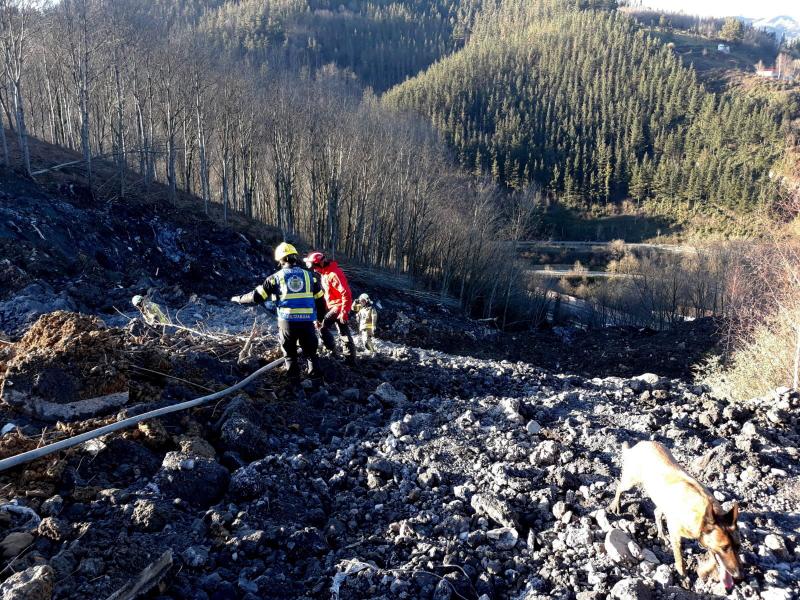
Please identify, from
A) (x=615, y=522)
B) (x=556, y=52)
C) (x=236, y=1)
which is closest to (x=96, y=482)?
(x=615, y=522)

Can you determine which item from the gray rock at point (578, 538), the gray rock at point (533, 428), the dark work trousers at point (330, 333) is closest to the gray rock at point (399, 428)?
the gray rock at point (533, 428)

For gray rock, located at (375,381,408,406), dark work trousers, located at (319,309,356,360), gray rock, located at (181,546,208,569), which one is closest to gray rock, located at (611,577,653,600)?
gray rock, located at (181,546,208,569)

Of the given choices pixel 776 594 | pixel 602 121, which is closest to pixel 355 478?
pixel 776 594

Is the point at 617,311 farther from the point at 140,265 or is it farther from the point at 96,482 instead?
the point at 96,482

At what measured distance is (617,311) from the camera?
36750 mm

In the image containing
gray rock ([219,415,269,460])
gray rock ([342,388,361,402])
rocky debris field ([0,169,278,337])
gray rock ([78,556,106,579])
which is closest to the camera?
gray rock ([78,556,106,579])

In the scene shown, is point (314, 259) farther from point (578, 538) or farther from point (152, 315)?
point (578, 538)

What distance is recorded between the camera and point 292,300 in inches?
252

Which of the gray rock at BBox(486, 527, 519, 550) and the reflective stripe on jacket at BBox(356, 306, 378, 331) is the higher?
the gray rock at BBox(486, 527, 519, 550)

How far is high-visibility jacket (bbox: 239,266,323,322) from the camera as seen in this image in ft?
20.7

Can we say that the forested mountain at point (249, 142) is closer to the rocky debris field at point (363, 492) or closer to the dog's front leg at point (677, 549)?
the rocky debris field at point (363, 492)

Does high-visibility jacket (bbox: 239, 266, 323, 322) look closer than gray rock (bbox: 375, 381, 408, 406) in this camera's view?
Yes

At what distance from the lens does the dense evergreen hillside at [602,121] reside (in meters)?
67.2

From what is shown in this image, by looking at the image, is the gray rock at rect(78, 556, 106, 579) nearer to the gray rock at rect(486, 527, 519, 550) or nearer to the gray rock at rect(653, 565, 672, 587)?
the gray rock at rect(486, 527, 519, 550)
